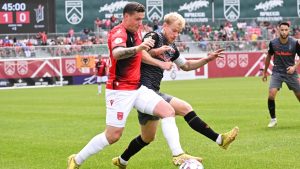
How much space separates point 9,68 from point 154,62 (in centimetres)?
3565

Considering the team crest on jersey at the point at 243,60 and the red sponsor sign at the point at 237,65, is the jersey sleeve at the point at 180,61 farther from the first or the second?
the team crest on jersey at the point at 243,60

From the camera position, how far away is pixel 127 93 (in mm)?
8984

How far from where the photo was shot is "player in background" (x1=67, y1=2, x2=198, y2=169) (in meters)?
8.85

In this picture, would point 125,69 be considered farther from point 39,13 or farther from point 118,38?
point 39,13

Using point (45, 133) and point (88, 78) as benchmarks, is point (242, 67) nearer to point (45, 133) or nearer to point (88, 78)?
point (88, 78)

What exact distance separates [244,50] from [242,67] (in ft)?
4.30

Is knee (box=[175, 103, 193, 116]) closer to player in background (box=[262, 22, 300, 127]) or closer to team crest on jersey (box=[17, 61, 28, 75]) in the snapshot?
player in background (box=[262, 22, 300, 127])

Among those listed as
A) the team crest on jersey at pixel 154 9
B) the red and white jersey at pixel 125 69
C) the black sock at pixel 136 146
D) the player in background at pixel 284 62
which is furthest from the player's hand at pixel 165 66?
the team crest on jersey at pixel 154 9

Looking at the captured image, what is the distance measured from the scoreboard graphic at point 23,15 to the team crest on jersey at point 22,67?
4069 mm

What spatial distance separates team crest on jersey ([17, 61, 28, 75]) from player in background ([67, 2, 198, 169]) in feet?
116

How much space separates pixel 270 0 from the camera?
60.1 meters

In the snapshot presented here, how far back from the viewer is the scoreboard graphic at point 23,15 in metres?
46.4

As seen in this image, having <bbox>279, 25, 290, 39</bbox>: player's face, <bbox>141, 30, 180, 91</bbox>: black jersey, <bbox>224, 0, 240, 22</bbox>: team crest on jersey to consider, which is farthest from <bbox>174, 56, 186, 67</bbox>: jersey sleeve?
<bbox>224, 0, 240, 22</bbox>: team crest on jersey

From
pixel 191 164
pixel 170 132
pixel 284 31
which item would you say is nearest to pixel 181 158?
pixel 191 164
